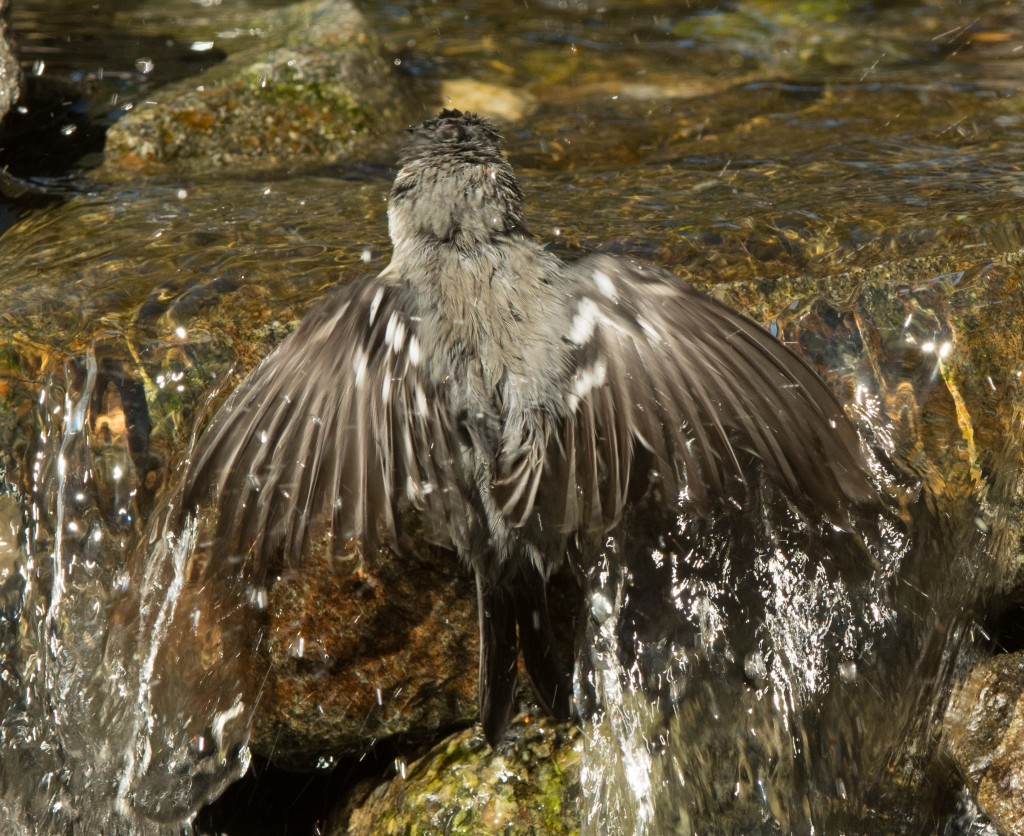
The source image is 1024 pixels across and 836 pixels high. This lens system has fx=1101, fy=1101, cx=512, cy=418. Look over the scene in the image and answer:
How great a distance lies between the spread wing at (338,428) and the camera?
3.64 meters

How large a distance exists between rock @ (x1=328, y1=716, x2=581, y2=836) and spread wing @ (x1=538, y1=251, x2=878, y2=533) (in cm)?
89

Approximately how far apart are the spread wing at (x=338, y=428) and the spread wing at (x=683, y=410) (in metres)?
0.47

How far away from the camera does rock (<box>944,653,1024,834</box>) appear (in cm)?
376

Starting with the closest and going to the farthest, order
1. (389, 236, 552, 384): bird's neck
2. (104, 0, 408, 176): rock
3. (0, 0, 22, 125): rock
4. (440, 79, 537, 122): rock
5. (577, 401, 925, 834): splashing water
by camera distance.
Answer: (389, 236, 552, 384): bird's neck, (577, 401, 925, 834): splashing water, (0, 0, 22, 125): rock, (104, 0, 408, 176): rock, (440, 79, 537, 122): rock

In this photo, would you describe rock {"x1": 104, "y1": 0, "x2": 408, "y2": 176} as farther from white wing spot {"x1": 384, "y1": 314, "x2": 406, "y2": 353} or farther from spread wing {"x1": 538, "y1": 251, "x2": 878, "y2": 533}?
spread wing {"x1": 538, "y1": 251, "x2": 878, "y2": 533}

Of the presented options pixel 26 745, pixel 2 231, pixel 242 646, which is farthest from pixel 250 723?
pixel 2 231

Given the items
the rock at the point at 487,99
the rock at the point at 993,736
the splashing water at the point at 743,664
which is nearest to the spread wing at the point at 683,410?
the splashing water at the point at 743,664

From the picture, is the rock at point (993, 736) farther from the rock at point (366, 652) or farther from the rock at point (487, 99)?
the rock at point (487, 99)

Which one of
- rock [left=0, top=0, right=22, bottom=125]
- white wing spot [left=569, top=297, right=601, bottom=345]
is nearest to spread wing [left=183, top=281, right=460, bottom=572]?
white wing spot [left=569, top=297, right=601, bottom=345]

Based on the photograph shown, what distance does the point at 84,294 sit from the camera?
4.31 meters

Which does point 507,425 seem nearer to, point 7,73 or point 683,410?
point 683,410

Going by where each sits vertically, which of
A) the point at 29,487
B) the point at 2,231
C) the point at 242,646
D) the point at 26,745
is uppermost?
the point at 2,231

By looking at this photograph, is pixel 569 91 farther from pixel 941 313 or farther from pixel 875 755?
pixel 875 755

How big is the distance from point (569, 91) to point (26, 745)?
5226 millimetres
